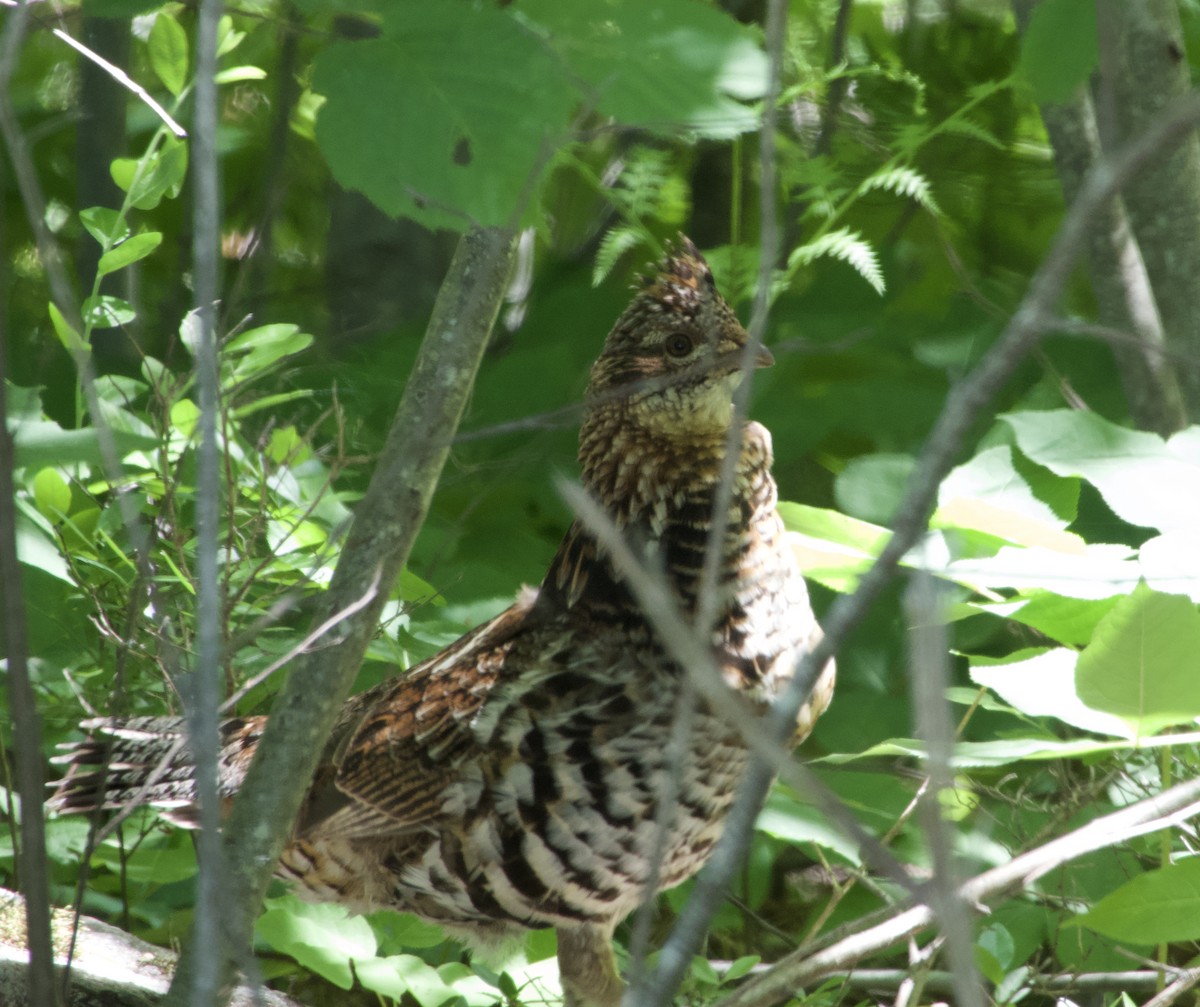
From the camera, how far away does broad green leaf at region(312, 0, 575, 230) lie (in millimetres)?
1165

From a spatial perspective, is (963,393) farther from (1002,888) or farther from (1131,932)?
(1131,932)

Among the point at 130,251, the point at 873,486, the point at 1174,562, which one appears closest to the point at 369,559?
the point at 130,251

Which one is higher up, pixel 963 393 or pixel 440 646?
pixel 963 393

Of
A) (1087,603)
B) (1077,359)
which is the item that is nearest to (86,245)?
(1077,359)

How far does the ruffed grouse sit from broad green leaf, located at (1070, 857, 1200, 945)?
69 centimetres

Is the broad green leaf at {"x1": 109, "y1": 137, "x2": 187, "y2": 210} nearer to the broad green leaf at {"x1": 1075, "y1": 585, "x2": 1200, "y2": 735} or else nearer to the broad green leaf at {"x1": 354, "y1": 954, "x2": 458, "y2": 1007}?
the broad green leaf at {"x1": 354, "y1": 954, "x2": 458, "y2": 1007}

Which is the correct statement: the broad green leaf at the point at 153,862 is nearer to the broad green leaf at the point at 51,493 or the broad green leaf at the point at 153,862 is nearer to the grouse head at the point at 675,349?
the broad green leaf at the point at 51,493

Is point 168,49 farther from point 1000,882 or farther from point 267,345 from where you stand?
point 1000,882

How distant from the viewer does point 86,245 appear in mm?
3654

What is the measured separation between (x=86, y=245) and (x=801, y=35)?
2147 millimetres

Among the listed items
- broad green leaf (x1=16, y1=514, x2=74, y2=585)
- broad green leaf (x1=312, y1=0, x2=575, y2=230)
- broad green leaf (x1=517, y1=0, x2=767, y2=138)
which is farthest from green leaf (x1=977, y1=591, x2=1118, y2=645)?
broad green leaf (x1=16, y1=514, x2=74, y2=585)

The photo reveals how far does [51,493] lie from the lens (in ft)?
7.05

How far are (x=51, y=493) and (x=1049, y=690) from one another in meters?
1.61

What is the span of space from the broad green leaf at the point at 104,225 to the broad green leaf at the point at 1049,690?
1.44 m
